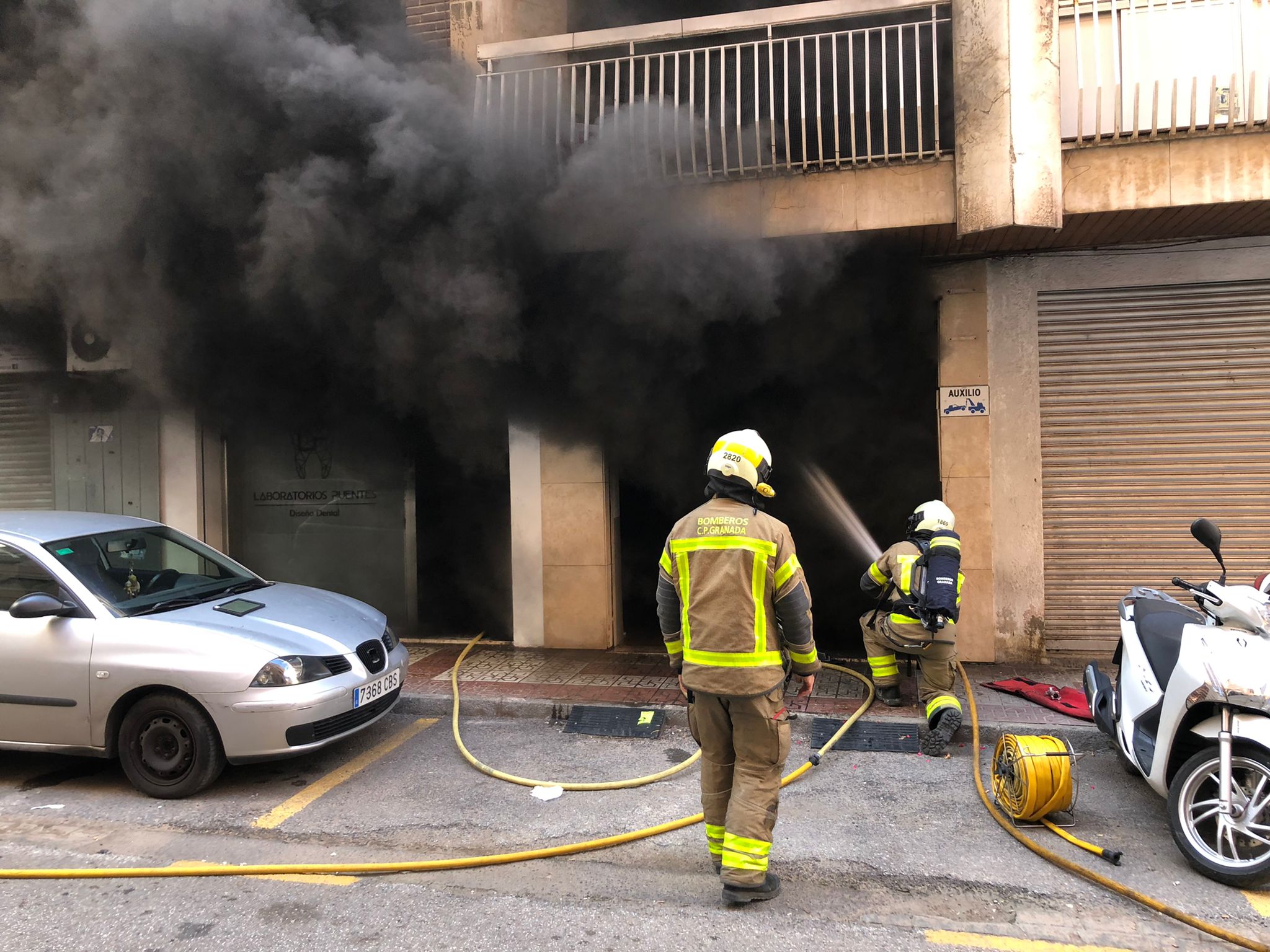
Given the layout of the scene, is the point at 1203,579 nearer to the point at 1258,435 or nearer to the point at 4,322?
the point at 1258,435

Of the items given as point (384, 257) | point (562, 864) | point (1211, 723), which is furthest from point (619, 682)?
point (384, 257)

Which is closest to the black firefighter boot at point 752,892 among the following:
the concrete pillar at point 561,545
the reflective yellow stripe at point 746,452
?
the reflective yellow stripe at point 746,452

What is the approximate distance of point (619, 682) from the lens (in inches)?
252

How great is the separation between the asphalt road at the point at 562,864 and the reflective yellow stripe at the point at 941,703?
0.29 metres

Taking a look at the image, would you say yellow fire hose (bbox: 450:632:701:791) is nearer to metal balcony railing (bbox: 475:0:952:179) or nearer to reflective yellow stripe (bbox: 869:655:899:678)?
reflective yellow stripe (bbox: 869:655:899:678)

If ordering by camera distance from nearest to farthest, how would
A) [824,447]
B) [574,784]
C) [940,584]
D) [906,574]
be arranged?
[574,784]
[940,584]
[906,574]
[824,447]

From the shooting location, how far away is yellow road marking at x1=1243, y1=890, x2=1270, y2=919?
313 centimetres

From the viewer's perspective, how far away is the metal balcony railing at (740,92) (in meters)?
6.56

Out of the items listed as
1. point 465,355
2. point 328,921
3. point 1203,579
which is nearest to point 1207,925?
point 328,921

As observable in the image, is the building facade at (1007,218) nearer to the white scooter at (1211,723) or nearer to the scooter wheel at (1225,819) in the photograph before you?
the white scooter at (1211,723)

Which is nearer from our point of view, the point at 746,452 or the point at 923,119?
the point at 746,452

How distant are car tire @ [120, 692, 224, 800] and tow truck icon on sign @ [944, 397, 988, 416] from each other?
5792 mm

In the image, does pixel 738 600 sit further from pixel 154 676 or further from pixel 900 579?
pixel 154 676

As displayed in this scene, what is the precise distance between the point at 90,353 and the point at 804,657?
8248mm
